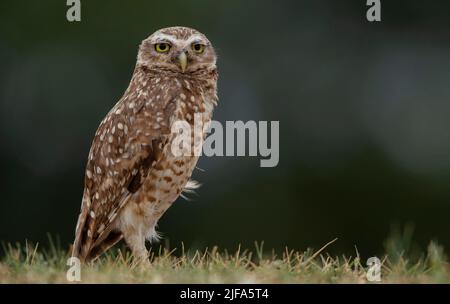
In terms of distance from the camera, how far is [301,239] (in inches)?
376

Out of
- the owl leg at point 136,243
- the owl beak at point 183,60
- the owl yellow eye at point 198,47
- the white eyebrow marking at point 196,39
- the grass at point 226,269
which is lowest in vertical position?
the owl leg at point 136,243

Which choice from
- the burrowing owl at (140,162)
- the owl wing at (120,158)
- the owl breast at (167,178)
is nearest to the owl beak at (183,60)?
the burrowing owl at (140,162)

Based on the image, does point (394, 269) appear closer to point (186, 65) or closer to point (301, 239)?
point (186, 65)

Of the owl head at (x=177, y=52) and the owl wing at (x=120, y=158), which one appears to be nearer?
the owl wing at (x=120, y=158)

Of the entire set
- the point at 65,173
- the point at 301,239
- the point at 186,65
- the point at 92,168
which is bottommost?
the point at 301,239

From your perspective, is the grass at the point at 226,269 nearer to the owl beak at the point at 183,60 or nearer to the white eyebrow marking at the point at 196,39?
the owl beak at the point at 183,60

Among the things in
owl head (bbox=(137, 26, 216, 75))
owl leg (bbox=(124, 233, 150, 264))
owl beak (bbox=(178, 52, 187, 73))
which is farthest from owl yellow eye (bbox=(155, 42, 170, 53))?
owl leg (bbox=(124, 233, 150, 264))

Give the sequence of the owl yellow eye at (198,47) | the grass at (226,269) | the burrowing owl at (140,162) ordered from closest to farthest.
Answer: the grass at (226,269)
the burrowing owl at (140,162)
the owl yellow eye at (198,47)

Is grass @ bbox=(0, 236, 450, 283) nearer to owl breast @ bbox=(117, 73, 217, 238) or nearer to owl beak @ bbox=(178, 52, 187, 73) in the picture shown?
owl breast @ bbox=(117, 73, 217, 238)

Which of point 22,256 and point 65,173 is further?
point 65,173

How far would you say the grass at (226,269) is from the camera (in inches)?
171

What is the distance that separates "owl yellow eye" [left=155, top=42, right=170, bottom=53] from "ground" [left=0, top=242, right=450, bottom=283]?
153 cm

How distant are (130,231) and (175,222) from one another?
4473 mm

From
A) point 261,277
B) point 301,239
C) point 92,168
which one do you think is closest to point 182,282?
point 261,277
